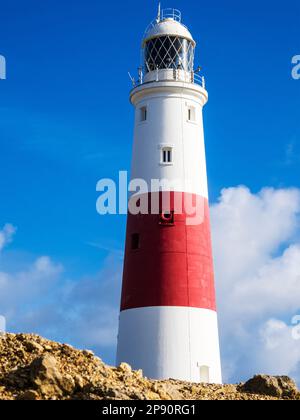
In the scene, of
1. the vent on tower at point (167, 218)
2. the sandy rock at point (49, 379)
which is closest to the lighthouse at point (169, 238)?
the vent on tower at point (167, 218)

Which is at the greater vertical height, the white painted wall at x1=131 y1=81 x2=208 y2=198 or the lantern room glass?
the lantern room glass

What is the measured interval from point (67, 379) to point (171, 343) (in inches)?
559

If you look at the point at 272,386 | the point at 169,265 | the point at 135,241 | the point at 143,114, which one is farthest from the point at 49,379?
the point at 143,114

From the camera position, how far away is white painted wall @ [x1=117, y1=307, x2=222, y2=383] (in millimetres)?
31391

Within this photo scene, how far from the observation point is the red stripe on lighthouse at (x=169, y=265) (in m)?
32.0

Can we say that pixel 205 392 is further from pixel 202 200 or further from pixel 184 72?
pixel 184 72

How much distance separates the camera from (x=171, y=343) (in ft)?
104

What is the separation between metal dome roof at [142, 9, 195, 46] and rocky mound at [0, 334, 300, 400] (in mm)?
16833

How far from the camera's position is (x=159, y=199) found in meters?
32.8

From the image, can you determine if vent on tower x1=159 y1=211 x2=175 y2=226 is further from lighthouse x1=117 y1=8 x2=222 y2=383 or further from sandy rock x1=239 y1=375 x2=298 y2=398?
sandy rock x1=239 y1=375 x2=298 y2=398

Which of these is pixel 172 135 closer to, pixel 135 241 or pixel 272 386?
pixel 135 241

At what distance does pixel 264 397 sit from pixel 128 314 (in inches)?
414

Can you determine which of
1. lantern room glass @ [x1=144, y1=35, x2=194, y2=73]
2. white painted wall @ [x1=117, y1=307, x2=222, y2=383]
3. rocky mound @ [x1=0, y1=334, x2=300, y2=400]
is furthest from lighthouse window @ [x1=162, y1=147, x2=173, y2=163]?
rocky mound @ [x1=0, y1=334, x2=300, y2=400]

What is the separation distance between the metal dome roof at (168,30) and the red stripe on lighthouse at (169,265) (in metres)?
6.78
